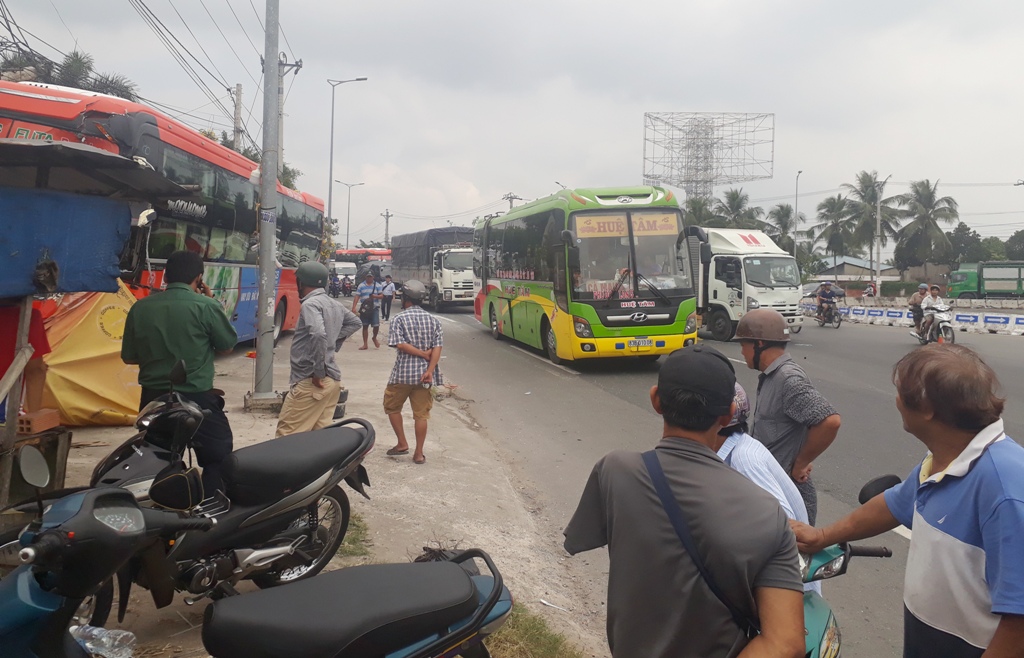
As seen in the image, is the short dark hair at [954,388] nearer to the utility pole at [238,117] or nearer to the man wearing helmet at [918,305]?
the man wearing helmet at [918,305]

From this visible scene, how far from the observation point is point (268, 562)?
3.78m

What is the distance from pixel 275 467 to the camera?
366cm

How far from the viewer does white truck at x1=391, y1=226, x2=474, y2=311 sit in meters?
29.3

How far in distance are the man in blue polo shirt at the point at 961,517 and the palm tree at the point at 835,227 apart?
2508 inches

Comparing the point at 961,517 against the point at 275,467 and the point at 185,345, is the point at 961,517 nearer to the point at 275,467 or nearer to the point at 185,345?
the point at 275,467

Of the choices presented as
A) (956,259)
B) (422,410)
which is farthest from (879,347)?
(956,259)

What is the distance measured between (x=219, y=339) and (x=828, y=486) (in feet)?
17.3

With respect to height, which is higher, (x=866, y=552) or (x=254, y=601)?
(x=866, y=552)

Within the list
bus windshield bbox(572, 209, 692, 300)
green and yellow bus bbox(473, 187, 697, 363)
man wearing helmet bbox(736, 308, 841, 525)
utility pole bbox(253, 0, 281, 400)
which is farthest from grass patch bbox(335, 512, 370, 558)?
bus windshield bbox(572, 209, 692, 300)

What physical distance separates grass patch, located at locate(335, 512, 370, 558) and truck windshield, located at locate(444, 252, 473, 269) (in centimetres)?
2428

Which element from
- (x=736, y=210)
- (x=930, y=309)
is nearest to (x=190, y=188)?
(x=930, y=309)

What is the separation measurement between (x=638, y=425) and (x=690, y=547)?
740cm

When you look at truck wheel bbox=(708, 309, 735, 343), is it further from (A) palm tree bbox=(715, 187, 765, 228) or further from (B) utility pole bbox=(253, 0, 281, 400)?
(A) palm tree bbox=(715, 187, 765, 228)

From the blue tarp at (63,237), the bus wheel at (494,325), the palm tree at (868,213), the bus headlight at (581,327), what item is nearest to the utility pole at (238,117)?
the bus wheel at (494,325)
